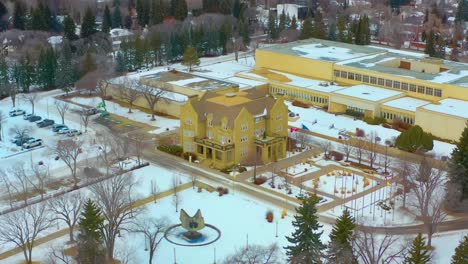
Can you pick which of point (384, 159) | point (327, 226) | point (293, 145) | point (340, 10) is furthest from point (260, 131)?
point (340, 10)

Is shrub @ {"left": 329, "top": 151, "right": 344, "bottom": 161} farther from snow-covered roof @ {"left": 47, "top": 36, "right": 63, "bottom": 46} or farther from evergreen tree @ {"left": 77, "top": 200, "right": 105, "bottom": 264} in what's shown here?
snow-covered roof @ {"left": 47, "top": 36, "right": 63, "bottom": 46}

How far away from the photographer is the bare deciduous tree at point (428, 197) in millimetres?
24031

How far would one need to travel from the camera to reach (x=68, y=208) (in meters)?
25.8

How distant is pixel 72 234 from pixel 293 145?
550 inches

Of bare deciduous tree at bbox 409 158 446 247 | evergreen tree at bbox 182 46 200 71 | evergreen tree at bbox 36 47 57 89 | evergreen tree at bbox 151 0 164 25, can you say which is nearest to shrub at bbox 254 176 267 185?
bare deciduous tree at bbox 409 158 446 247

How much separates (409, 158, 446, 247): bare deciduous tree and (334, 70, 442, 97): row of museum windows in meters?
11.1

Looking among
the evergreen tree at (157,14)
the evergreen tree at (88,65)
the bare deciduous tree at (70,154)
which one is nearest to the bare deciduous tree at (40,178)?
the bare deciduous tree at (70,154)

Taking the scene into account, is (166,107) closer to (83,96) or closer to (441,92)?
(83,96)

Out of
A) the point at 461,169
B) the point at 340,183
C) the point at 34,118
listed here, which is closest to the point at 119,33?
the point at 34,118

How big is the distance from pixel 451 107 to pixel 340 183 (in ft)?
34.1

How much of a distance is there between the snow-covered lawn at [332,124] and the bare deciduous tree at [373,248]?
1133 centimetres

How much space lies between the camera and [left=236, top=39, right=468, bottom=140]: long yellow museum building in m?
37.0

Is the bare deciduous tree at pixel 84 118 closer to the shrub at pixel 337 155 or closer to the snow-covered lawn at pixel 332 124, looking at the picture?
the snow-covered lawn at pixel 332 124

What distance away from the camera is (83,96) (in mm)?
44906
